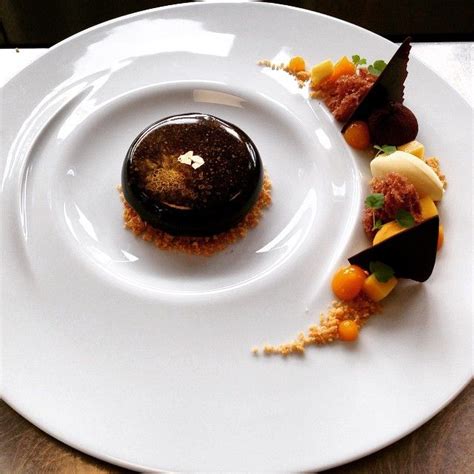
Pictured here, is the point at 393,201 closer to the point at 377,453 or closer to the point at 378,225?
the point at 378,225

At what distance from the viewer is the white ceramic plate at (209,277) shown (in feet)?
5.02

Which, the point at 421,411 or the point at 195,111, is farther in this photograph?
the point at 195,111

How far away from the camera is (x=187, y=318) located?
5.63 feet

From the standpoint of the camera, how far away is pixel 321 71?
7.04 feet

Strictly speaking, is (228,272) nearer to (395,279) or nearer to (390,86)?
(395,279)

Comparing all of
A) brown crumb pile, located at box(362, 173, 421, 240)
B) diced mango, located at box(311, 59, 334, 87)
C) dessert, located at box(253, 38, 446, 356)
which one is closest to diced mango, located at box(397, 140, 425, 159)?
dessert, located at box(253, 38, 446, 356)

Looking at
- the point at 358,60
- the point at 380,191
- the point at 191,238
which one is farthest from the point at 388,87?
the point at 191,238

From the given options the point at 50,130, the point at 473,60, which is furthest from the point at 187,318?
the point at 473,60

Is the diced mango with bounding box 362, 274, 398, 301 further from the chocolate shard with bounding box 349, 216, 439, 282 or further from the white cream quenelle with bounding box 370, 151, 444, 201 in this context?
the white cream quenelle with bounding box 370, 151, 444, 201

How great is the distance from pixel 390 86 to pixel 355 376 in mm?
914

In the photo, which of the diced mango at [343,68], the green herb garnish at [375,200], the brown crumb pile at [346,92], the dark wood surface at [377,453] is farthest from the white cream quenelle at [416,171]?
the dark wood surface at [377,453]

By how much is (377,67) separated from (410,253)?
747mm

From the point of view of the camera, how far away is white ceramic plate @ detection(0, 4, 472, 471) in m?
1.53

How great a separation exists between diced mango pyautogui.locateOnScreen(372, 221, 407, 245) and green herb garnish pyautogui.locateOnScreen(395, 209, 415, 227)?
1cm
